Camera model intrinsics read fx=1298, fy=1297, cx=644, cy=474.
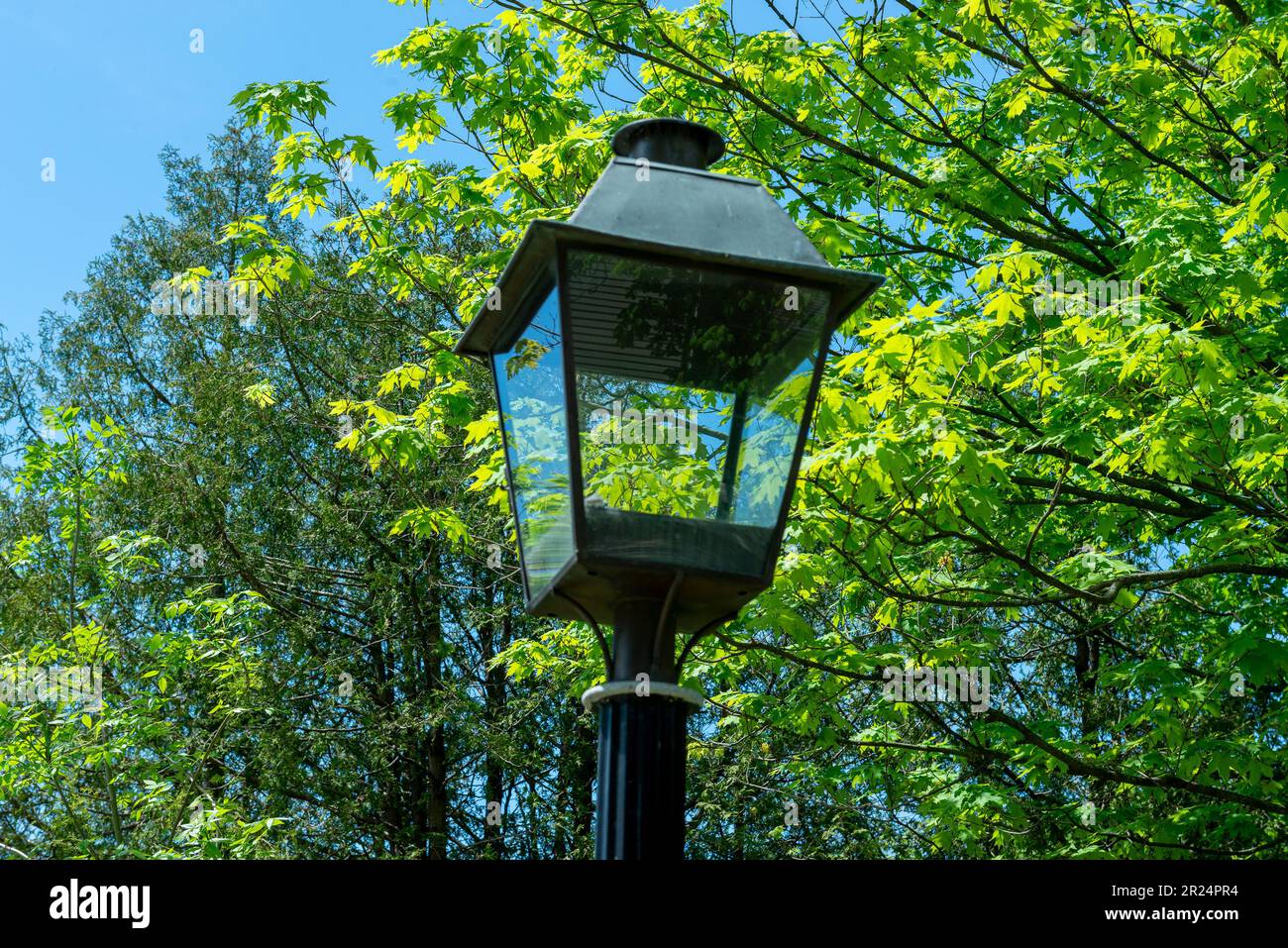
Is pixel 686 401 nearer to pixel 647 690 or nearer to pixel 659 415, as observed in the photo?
pixel 659 415

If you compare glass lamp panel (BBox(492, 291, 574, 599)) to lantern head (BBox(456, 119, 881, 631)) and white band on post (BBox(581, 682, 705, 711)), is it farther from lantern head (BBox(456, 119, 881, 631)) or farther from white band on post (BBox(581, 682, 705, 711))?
white band on post (BBox(581, 682, 705, 711))

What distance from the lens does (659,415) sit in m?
2.96

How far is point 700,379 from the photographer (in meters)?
3.01

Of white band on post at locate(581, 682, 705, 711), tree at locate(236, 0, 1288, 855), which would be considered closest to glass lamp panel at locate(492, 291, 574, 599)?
white band on post at locate(581, 682, 705, 711)

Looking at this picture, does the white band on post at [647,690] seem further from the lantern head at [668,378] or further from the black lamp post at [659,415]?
the lantern head at [668,378]

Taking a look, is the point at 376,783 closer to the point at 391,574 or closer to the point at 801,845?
the point at 391,574

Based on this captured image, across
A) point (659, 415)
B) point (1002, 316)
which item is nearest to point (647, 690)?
point (659, 415)

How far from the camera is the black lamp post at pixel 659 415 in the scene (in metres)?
2.84

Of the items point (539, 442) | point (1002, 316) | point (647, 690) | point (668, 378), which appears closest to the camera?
point (647, 690)

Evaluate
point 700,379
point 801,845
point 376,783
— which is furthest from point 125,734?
point 700,379

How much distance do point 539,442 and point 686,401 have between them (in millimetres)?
381

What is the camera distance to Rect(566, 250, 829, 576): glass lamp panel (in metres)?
2.88
